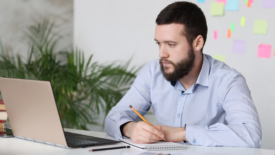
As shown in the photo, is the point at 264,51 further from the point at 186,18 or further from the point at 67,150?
the point at 67,150

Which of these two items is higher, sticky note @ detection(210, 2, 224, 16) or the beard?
Result: sticky note @ detection(210, 2, 224, 16)

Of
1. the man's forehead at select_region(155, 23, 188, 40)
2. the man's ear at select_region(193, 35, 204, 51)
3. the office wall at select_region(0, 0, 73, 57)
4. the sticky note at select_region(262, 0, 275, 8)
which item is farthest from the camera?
the office wall at select_region(0, 0, 73, 57)

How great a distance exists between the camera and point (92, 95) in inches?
119

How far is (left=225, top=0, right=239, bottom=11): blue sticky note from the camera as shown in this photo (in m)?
2.84

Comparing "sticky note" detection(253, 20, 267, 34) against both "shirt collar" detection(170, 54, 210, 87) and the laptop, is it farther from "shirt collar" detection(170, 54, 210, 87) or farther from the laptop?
the laptop

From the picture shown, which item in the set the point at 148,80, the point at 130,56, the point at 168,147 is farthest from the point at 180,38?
the point at 130,56

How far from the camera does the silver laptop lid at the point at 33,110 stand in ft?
3.99

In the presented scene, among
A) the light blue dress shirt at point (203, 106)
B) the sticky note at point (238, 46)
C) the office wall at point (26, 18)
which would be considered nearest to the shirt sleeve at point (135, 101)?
the light blue dress shirt at point (203, 106)

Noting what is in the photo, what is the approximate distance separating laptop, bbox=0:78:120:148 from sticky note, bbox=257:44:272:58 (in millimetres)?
1753

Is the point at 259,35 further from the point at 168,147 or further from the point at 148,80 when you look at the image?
the point at 168,147

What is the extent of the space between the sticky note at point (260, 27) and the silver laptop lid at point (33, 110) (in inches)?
79.0

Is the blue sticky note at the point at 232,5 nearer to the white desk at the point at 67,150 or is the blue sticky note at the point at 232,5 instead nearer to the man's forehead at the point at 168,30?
the man's forehead at the point at 168,30

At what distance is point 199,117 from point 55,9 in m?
2.31

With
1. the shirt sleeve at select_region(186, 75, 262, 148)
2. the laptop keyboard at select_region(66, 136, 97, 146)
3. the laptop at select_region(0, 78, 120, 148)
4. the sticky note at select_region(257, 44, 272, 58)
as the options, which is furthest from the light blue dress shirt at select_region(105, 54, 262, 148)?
the sticky note at select_region(257, 44, 272, 58)
